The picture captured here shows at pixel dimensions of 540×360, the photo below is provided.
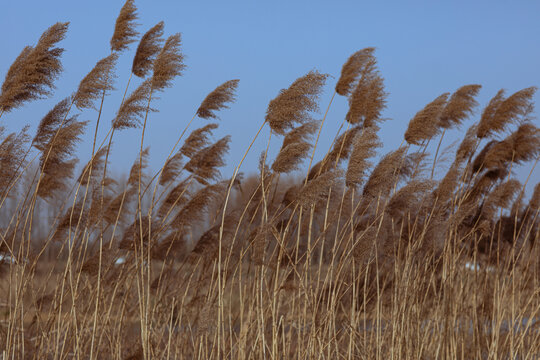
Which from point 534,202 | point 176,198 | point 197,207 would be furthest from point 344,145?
point 534,202

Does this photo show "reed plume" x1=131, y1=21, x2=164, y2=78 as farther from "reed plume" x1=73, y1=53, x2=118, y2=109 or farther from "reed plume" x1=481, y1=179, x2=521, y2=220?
"reed plume" x1=481, y1=179, x2=521, y2=220

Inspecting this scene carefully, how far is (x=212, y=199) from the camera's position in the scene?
14.3ft

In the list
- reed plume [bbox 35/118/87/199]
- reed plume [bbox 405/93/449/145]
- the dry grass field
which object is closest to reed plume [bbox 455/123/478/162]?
the dry grass field

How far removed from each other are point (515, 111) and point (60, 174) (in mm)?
3644

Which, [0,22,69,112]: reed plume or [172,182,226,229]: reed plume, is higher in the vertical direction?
[0,22,69,112]: reed plume

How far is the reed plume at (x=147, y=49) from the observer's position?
412cm

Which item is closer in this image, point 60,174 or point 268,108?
point 268,108

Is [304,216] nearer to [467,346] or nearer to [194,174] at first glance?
[194,174]

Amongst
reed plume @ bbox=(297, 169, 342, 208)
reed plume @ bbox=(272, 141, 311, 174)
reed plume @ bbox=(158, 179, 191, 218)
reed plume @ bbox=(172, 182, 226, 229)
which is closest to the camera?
reed plume @ bbox=(297, 169, 342, 208)

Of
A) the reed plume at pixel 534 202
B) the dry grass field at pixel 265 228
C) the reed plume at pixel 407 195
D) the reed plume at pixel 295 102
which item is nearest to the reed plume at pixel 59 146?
the dry grass field at pixel 265 228

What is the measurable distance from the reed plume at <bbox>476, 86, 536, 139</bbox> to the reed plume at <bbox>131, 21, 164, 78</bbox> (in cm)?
280

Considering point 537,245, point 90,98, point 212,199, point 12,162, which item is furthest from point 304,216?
point 537,245

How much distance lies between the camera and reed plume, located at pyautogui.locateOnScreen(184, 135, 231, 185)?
4.70 metres

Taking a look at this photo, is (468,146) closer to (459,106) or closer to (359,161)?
(459,106)
